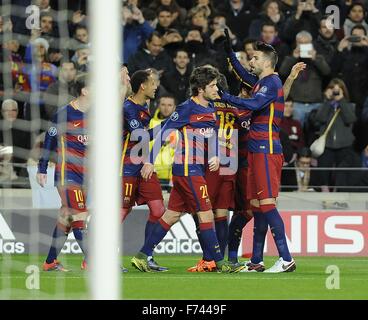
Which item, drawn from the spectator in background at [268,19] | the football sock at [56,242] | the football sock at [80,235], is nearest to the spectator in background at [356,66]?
the spectator in background at [268,19]

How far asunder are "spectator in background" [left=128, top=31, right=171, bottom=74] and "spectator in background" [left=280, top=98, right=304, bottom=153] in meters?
1.68

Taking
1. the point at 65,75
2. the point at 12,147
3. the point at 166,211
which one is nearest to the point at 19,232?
the point at 12,147

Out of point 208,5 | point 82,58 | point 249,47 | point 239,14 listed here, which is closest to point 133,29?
point 208,5

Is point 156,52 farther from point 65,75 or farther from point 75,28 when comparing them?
point 65,75

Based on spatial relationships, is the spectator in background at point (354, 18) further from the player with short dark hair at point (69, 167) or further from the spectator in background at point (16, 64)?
the player with short dark hair at point (69, 167)

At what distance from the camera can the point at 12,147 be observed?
13570mm

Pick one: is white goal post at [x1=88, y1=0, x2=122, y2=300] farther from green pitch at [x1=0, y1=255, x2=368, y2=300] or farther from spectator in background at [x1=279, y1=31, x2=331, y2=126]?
spectator in background at [x1=279, y1=31, x2=331, y2=126]

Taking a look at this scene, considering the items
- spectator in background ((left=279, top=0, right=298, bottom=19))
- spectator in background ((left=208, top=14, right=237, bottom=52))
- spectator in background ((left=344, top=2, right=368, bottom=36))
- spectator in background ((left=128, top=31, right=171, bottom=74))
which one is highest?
spectator in background ((left=279, top=0, right=298, bottom=19))

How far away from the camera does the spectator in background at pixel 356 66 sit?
643 inches

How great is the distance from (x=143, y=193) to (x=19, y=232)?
9.80 ft

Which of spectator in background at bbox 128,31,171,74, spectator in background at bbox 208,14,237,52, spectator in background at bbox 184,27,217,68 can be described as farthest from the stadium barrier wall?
spectator in background at bbox 208,14,237,52

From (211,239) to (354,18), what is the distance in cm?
665

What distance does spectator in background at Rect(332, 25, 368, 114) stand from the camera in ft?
53.6
